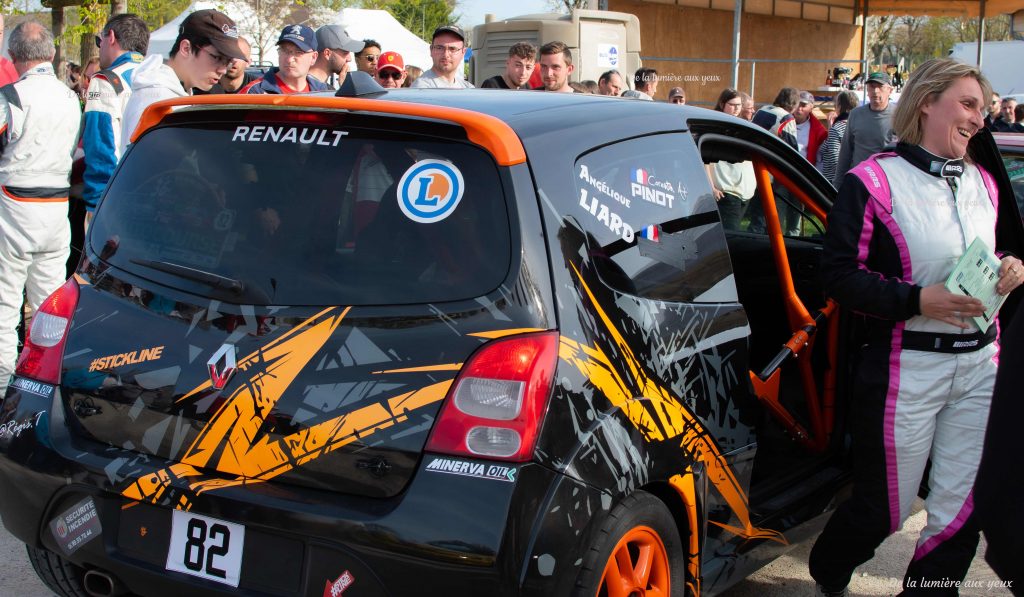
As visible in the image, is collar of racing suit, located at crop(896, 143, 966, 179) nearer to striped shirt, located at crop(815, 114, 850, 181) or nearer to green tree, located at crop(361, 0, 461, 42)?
striped shirt, located at crop(815, 114, 850, 181)

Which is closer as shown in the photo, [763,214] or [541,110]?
[541,110]

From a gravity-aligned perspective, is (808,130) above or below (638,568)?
above

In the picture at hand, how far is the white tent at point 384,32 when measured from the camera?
989 inches

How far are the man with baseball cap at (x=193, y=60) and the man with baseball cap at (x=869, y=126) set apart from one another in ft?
21.6

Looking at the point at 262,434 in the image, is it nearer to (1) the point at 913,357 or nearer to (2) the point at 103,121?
(1) the point at 913,357

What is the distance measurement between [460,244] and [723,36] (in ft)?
77.1

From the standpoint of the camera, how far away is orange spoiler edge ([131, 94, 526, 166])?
8.43 ft

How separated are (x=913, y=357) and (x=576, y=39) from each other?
1438 cm

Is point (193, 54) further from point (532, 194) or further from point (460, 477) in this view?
point (460, 477)

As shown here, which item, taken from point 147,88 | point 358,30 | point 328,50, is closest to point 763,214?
point 147,88

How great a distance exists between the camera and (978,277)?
320 centimetres

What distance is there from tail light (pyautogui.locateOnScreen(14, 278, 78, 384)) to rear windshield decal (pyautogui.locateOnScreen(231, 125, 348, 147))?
681 mm

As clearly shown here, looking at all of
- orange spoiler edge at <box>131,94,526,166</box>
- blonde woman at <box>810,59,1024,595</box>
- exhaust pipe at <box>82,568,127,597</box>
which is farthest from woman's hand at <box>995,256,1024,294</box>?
exhaust pipe at <box>82,568,127,597</box>

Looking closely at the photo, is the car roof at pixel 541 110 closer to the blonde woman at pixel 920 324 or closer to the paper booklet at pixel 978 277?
the blonde woman at pixel 920 324
